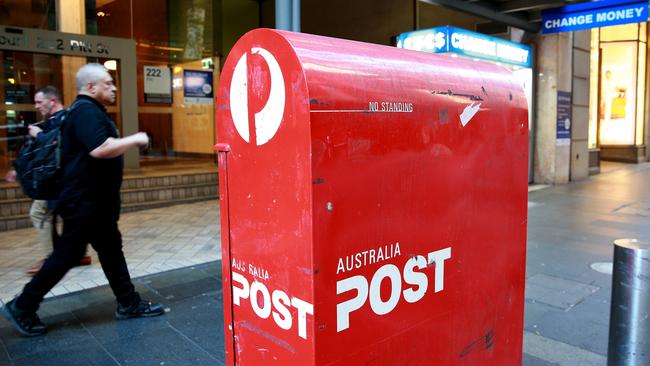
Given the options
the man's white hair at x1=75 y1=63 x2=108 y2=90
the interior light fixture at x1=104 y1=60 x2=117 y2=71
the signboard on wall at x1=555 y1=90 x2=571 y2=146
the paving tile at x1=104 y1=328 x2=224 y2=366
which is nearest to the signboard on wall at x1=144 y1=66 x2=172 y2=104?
the interior light fixture at x1=104 y1=60 x2=117 y2=71

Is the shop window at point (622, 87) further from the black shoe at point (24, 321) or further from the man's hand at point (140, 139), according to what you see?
the black shoe at point (24, 321)

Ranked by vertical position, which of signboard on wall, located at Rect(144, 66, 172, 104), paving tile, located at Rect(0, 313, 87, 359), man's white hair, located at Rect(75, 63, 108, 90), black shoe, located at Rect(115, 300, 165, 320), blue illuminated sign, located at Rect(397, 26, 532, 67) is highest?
blue illuminated sign, located at Rect(397, 26, 532, 67)

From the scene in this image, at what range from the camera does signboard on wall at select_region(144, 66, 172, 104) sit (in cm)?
1078

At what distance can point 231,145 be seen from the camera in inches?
79.4

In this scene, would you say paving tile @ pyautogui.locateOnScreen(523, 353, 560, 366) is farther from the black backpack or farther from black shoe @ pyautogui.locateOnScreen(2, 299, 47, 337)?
the black backpack

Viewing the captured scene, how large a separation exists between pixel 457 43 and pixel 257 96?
285 inches

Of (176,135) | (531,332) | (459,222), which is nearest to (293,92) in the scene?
(459,222)

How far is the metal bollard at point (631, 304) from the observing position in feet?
8.34

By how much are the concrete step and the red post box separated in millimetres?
6440

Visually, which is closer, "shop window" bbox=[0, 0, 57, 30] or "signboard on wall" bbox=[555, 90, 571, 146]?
"shop window" bbox=[0, 0, 57, 30]

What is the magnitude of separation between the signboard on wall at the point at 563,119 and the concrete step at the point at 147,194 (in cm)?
777

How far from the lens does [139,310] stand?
391cm

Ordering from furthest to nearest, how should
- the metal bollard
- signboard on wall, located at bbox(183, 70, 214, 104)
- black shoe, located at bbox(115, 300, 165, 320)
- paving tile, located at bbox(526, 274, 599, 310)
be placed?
signboard on wall, located at bbox(183, 70, 214, 104) → paving tile, located at bbox(526, 274, 599, 310) → black shoe, located at bbox(115, 300, 165, 320) → the metal bollard

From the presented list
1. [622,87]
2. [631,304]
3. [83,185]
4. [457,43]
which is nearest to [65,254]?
[83,185]
